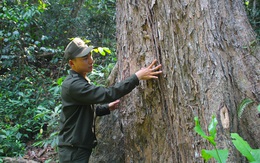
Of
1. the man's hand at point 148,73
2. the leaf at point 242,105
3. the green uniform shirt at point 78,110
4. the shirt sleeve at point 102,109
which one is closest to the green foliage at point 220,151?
the leaf at point 242,105

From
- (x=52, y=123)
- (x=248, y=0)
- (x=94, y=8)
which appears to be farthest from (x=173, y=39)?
(x=94, y=8)

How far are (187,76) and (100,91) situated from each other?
87 centimetres

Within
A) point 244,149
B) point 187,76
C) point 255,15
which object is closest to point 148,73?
point 187,76

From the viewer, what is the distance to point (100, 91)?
121 inches

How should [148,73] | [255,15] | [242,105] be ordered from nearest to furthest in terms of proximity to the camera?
[242,105] → [148,73] → [255,15]

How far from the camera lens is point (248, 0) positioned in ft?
23.2

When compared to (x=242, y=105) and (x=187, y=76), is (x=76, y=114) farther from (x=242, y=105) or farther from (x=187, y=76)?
(x=242, y=105)

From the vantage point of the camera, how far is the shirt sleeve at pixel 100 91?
9.92ft

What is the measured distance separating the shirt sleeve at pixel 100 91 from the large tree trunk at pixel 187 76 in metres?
0.26

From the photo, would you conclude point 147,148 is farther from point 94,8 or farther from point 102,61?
point 94,8

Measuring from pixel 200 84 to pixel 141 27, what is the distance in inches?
37.8

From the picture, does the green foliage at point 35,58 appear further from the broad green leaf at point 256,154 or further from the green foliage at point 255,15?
the broad green leaf at point 256,154

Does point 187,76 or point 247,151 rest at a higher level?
point 187,76

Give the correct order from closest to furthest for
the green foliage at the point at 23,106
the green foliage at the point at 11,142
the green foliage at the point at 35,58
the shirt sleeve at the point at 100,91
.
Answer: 1. the shirt sleeve at the point at 100,91
2. the green foliage at the point at 11,142
3. the green foliage at the point at 23,106
4. the green foliage at the point at 35,58
